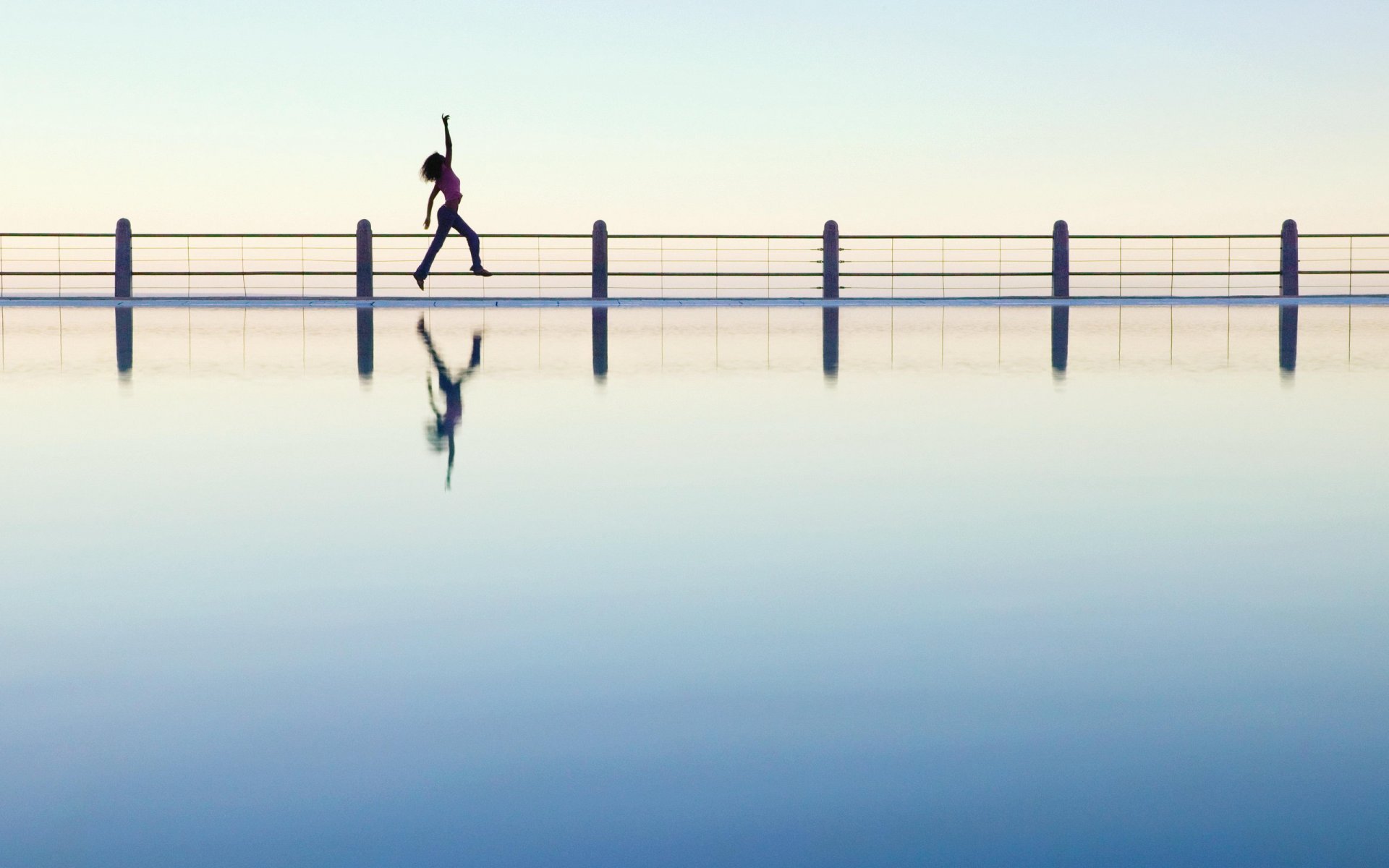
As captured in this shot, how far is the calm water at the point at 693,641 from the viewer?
174cm

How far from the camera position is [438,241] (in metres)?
14.2

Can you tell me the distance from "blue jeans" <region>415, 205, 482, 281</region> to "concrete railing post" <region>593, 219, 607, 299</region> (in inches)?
180

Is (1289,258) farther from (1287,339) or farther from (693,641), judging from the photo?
(693,641)

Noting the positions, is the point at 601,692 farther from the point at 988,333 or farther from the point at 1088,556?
the point at 988,333

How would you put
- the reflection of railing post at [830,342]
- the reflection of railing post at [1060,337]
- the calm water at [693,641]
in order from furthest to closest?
the reflection of railing post at [1060,337], the reflection of railing post at [830,342], the calm water at [693,641]

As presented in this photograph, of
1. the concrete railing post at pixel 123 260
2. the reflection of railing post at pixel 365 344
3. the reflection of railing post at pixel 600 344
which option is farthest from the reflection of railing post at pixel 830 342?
the concrete railing post at pixel 123 260

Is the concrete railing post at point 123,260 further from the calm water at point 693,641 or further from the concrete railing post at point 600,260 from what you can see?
the calm water at point 693,641

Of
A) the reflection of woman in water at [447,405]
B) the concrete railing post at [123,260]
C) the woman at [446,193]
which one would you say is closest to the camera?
the reflection of woman in water at [447,405]

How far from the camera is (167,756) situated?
1.94 meters

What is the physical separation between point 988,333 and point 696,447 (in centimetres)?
785

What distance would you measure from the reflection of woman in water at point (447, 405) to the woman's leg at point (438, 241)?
12.0 feet

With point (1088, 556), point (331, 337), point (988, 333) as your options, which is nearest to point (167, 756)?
point (1088, 556)

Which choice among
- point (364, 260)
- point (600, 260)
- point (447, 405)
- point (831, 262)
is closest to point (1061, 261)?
point (831, 262)

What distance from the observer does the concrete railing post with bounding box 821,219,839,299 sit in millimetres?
19094
